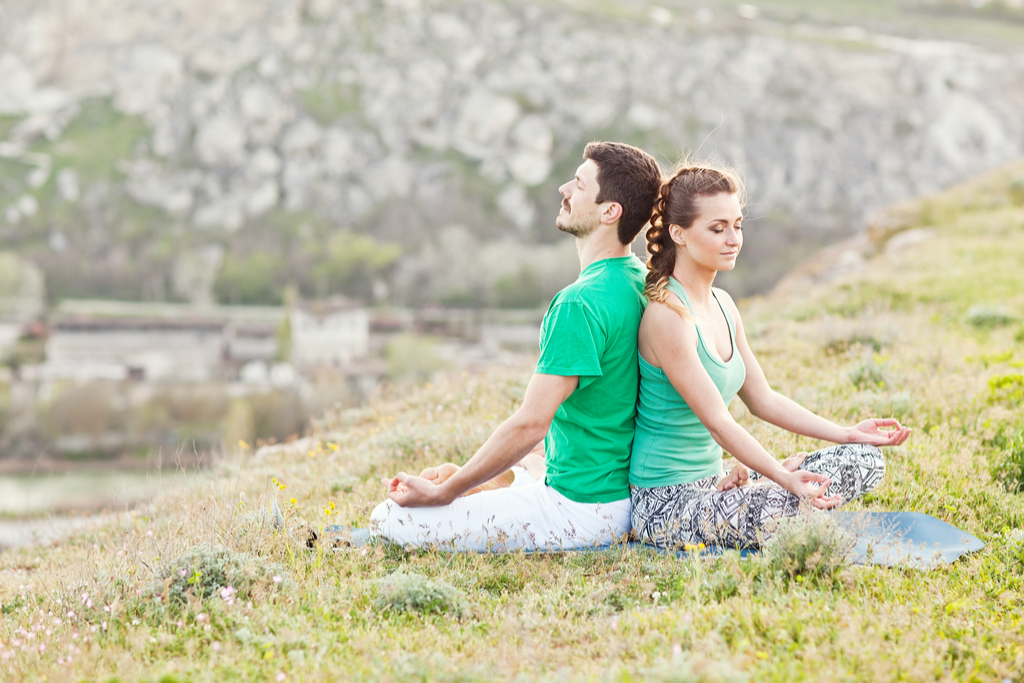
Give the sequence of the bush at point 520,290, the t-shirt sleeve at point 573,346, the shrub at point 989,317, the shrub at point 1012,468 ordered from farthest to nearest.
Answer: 1. the bush at point 520,290
2. the shrub at point 989,317
3. the shrub at point 1012,468
4. the t-shirt sleeve at point 573,346

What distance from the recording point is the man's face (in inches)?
149

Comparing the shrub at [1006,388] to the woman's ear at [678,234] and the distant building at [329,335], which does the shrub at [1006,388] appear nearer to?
the woman's ear at [678,234]

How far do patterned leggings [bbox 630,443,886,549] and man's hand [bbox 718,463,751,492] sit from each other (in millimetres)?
37

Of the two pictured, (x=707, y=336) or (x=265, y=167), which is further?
(x=265, y=167)

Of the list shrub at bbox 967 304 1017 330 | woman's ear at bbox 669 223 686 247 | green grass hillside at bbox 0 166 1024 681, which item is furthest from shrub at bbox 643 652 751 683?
shrub at bbox 967 304 1017 330

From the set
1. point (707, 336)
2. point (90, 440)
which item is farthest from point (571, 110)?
point (707, 336)

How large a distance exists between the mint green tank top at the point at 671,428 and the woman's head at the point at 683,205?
0.43ft

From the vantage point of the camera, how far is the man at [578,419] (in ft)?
11.9

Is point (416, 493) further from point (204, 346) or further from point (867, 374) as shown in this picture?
point (204, 346)

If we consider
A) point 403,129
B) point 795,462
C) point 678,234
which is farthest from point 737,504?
point 403,129

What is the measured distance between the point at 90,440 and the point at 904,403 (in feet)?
196

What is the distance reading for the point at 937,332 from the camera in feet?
30.7

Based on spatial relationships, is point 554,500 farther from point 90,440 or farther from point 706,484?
point 90,440

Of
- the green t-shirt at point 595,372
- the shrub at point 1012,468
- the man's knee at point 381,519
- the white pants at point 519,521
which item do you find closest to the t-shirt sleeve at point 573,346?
the green t-shirt at point 595,372
